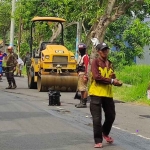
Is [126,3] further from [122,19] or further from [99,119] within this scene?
[122,19]

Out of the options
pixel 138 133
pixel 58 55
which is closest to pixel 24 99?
pixel 58 55

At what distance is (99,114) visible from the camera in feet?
31.5

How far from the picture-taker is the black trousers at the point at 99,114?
9508 millimetres

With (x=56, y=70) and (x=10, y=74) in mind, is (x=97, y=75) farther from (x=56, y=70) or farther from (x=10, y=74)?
(x=10, y=74)

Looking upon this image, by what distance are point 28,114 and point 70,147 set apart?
4657 millimetres

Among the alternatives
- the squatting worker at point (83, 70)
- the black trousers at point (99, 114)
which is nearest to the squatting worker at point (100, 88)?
the black trousers at point (99, 114)

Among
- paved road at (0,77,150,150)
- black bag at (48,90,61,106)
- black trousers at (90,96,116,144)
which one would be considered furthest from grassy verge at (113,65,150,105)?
black trousers at (90,96,116,144)

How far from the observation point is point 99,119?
9.57 metres

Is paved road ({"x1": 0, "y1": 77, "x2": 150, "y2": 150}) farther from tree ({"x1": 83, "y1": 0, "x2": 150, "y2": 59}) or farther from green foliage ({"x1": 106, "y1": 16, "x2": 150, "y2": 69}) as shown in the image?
green foliage ({"x1": 106, "y1": 16, "x2": 150, "y2": 69})

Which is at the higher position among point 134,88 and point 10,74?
point 10,74

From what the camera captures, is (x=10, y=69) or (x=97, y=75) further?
(x=10, y=69)

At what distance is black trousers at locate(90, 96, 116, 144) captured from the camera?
9508 mm

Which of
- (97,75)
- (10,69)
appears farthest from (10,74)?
(97,75)

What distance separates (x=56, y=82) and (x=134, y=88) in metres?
3.12
